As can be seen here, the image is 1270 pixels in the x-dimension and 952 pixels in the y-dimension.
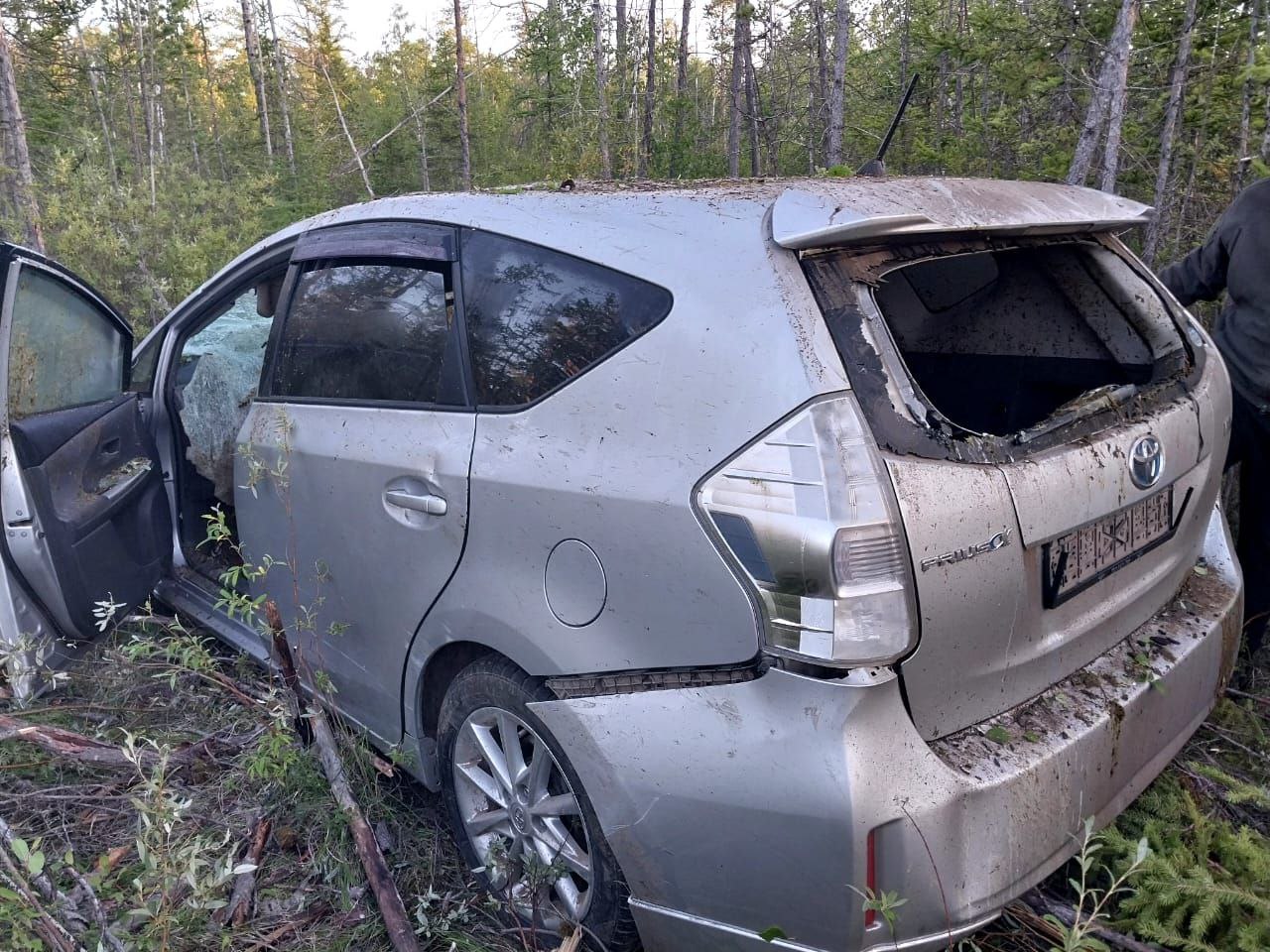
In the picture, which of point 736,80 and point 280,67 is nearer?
point 736,80

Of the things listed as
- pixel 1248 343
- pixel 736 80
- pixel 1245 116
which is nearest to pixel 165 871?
pixel 1248 343

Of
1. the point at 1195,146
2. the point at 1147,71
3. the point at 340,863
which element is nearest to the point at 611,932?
the point at 340,863

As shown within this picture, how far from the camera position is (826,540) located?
62.0 inches

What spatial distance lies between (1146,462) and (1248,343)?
1.65 meters

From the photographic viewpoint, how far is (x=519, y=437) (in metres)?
2.09

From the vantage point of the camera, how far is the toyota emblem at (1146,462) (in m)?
2.05

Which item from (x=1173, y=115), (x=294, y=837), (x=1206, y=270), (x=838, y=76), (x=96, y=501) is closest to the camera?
(x=294, y=837)

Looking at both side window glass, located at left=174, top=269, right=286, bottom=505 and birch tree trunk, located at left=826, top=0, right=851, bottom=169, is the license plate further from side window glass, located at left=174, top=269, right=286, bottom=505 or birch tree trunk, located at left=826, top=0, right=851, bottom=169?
birch tree trunk, located at left=826, top=0, right=851, bottom=169

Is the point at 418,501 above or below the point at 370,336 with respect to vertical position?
below

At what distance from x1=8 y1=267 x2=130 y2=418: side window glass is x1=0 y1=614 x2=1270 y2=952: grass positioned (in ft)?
3.10

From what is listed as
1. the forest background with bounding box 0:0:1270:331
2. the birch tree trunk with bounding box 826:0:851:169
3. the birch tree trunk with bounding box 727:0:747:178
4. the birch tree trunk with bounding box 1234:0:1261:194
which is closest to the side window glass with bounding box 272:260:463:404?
the forest background with bounding box 0:0:1270:331

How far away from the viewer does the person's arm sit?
3.36m

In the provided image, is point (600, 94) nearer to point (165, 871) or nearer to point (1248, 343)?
point (1248, 343)

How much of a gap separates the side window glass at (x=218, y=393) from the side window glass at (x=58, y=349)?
271mm
